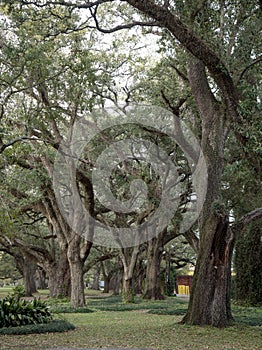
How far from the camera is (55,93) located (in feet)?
50.9

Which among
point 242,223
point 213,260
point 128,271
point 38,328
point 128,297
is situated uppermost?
point 242,223

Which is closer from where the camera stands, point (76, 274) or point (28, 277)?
Result: point (76, 274)

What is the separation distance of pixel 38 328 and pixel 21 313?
3.94ft

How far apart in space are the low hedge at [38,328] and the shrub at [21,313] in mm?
467

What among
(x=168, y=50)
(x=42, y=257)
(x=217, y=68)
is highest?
(x=168, y=50)

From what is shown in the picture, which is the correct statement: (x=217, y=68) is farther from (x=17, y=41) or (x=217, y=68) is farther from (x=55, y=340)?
(x=55, y=340)

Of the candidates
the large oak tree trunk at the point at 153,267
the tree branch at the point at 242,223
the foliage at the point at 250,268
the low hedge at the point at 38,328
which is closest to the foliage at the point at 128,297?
the large oak tree trunk at the point at 153,267

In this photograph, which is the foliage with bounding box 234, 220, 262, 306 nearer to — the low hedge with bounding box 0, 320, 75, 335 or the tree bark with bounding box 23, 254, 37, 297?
the low hedge with bounding box 0, 320, 75, 335

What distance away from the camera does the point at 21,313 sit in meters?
12.3

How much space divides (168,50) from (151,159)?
6669 mm

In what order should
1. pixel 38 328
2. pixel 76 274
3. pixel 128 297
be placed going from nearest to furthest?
pixel 38 328
pixel 76 274
pixel 128 297

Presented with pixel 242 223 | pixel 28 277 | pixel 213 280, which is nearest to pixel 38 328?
pixel 213 280

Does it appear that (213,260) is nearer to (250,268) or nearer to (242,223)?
(242,223)

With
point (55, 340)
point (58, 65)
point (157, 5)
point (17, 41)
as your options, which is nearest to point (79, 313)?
point (55, 340)
